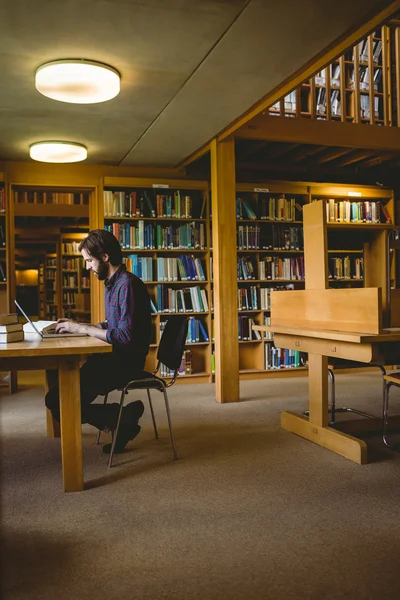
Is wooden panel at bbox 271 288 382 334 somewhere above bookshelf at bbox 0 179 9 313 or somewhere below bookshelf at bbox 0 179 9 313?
below

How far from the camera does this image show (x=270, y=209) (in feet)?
22.2

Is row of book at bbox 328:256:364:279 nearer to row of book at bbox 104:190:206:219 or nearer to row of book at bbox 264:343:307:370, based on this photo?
row of book at bbox 264:343:307:370

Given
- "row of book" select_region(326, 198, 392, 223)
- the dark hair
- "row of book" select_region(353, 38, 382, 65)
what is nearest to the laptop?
the dark hair

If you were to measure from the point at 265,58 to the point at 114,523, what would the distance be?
298 centimetres

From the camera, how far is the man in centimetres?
318

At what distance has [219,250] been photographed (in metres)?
5.32

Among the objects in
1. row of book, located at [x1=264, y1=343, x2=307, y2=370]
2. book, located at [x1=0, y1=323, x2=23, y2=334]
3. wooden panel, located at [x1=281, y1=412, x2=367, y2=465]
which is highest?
book, located at [x1=0, y1=323, x2=23, y2=334]

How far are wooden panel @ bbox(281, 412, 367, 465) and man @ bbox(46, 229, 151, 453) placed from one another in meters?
1.20

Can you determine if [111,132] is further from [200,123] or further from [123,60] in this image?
[123,60]

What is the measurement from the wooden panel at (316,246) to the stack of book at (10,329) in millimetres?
1967

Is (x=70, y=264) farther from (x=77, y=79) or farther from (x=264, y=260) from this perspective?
(x=77, y=79)

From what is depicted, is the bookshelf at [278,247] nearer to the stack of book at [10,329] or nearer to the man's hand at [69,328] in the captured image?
the man's hand at [69,328]

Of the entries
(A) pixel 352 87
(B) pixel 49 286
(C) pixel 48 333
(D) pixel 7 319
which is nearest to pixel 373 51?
(A) pixel 352 87

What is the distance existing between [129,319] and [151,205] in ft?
11.3
